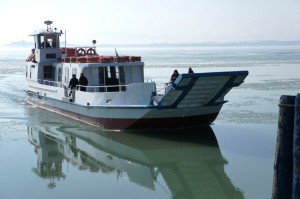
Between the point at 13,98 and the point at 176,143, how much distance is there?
15930mm

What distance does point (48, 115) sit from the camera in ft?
72.4

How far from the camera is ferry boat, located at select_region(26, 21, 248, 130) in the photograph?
15586 millimetres

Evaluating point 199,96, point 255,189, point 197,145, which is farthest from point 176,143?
point 255,189

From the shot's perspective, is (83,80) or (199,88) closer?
(199,88)

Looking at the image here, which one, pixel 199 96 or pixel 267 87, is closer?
pixel 199 96

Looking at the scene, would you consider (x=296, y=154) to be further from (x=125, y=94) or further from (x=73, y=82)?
(x=73, y=82)

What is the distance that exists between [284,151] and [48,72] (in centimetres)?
1764

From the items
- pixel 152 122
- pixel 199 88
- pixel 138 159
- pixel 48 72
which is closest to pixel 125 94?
pixel 152 122

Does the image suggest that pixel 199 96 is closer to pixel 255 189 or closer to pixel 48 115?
pixel 255 189

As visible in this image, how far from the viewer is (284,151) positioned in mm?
7043

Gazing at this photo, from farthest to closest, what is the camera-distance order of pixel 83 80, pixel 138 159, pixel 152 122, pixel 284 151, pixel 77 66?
pixel 77 66, pixel 83 80, pixel 152 122, pixel 138 159, pixel 284 151

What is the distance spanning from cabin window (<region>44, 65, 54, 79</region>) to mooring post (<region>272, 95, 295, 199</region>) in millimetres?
17397

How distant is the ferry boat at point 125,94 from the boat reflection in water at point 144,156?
569mm

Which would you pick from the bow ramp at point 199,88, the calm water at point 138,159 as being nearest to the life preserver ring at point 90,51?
the calm water at point 138,159
